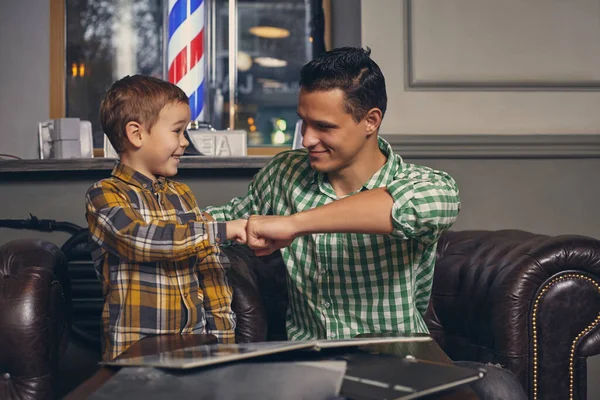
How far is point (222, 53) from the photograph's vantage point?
2.83m

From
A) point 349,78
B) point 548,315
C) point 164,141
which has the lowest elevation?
point 548,315

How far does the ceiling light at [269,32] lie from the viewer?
9.32 ft

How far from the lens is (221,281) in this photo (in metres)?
1.64

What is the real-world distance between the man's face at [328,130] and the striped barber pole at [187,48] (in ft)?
2.73

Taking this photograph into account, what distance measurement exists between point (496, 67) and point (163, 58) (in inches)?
49.3

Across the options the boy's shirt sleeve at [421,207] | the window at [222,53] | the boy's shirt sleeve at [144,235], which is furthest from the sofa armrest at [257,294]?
the window at [222,53]

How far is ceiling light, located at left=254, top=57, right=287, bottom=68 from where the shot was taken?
2.83 m

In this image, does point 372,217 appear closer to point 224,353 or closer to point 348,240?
point 348,240

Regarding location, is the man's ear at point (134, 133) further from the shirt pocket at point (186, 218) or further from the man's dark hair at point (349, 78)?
the man's dark hair at point (349, 78)

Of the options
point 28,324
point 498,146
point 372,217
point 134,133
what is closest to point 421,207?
point 372,217

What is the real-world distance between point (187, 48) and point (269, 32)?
0.56 m

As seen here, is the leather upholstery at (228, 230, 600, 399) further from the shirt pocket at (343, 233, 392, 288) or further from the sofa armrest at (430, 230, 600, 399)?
the shirt pocket at (343, 233, 392, 288)

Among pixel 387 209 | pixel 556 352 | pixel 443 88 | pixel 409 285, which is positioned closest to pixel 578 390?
pixel 556 352

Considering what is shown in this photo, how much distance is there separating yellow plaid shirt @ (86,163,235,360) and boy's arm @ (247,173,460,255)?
0.09 metres
